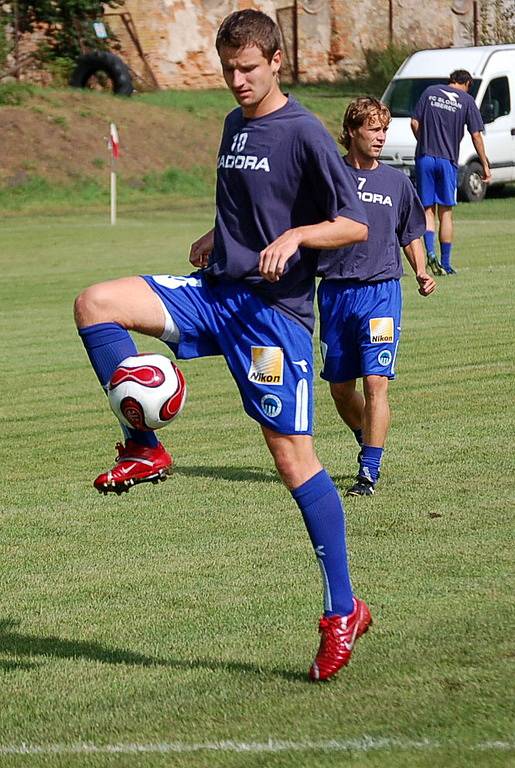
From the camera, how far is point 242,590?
6.05 metres

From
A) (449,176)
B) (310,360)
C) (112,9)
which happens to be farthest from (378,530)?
(112,9)

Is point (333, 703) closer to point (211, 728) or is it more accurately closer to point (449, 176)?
point (211, 728)

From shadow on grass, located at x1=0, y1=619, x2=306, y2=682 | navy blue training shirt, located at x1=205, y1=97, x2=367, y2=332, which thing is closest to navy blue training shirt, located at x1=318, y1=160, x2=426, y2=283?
navy blue training shirt, located at x1=205, y1=97, x2=367, y2=332

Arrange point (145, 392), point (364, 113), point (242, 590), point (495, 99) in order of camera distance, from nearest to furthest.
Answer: point (145, 392)
point (242, 590)
point (364, 113)
point (495, 99)

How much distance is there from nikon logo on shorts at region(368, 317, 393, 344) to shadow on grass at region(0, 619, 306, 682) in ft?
9.93

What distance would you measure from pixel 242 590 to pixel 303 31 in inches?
1615

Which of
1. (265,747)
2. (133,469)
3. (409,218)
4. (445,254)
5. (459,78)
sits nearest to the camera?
(265,747)

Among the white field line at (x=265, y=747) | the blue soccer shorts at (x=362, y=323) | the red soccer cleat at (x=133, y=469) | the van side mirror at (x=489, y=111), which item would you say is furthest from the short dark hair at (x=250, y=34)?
the van side mirror at (x=489, y=111)

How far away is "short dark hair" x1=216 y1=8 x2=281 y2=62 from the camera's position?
4.94 metres

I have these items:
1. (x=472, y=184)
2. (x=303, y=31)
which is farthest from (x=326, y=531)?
(x=303, y=31)

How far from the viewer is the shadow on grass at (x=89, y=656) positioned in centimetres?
507

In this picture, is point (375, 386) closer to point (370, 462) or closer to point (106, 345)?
point (370, 462)

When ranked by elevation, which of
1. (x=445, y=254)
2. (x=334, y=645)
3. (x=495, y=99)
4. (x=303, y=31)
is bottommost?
(x=303, y=31)

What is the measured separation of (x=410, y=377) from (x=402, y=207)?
340 cm
